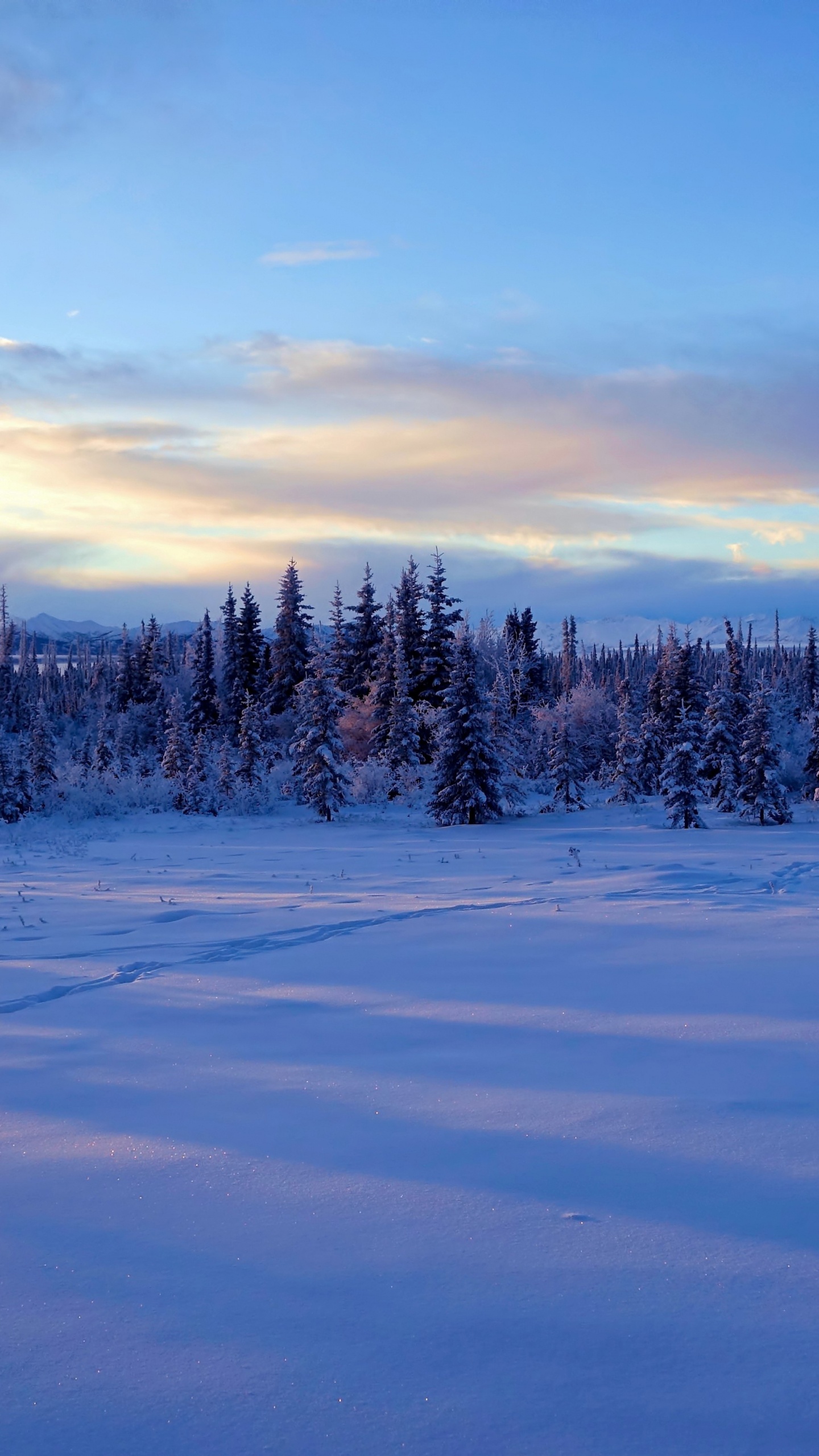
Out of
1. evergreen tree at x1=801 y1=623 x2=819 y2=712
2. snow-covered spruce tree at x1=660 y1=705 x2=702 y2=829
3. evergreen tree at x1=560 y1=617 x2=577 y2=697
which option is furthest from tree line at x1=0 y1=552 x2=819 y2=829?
evergreen tree at x1=560 y1=617 x2=577 y2=697

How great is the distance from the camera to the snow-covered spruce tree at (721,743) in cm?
3722

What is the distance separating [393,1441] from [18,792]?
2787cm

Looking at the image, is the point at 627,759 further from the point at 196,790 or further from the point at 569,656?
the point at 569,656

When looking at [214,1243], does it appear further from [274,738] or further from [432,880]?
[274,738]

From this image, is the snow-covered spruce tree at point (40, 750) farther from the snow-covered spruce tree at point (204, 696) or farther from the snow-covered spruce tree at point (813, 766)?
the snow-covered spruce tree at point (813, 766)

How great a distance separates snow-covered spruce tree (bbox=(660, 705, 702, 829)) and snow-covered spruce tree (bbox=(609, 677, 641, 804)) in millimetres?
8451

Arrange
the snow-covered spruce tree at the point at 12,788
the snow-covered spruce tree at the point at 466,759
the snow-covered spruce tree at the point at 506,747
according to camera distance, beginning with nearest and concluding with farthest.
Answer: the snow-covered spruce tree at the point at 12,788
the snow-covered spruce tree at the point at 466,759
the snow-covered spruce tree at the point at 506,747

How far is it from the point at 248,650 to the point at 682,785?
40873mm

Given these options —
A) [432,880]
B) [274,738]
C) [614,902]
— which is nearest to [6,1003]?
[614,902]

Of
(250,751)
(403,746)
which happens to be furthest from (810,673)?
(250,751)

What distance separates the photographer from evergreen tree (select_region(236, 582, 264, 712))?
60406 millimetres

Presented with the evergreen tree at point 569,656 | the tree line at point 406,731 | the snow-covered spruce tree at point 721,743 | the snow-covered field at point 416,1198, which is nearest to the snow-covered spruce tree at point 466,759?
the tree line at point 406,731

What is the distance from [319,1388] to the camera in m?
2.55

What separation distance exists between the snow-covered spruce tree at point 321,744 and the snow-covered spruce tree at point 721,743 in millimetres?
15310
